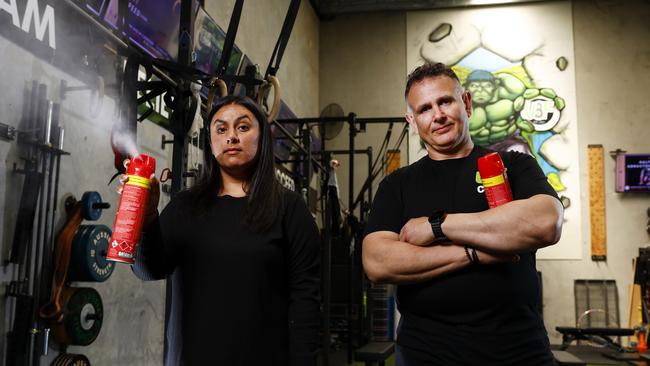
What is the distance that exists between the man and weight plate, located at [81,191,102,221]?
1.99m

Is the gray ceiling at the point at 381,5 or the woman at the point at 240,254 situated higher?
the gray ceiling at the point at 381,5

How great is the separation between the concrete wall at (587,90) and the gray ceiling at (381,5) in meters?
0.21

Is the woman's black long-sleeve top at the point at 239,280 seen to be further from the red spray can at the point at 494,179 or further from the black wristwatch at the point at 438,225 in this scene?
the red spray can at the point at 494,179

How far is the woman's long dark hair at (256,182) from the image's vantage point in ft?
4.54

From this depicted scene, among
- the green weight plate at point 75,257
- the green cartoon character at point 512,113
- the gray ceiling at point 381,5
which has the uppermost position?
the gray ceiling at point 381,5

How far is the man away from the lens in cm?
127

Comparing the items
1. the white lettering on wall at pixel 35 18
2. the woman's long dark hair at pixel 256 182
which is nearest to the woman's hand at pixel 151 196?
the woman's long dark hair at pixel 256 182

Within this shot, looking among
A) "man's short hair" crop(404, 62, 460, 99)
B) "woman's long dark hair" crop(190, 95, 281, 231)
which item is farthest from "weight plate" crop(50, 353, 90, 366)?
"man's short hair" crop(404, 62, 460, 99)

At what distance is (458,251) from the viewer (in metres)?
1.32

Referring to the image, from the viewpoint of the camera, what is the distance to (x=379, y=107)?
29.2 ft

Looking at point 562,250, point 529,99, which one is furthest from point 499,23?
point 562,250

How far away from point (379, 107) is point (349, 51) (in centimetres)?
118

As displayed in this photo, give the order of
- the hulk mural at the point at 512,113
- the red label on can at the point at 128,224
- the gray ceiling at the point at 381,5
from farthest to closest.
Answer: the gray ceiling at the point at 381,5
the hulk mural at the point at 512,113
the red label on can at the point at 128,224

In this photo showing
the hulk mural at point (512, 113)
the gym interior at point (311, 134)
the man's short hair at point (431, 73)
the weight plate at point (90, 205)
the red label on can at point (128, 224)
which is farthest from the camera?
the hulk mural at point (512, 113)
